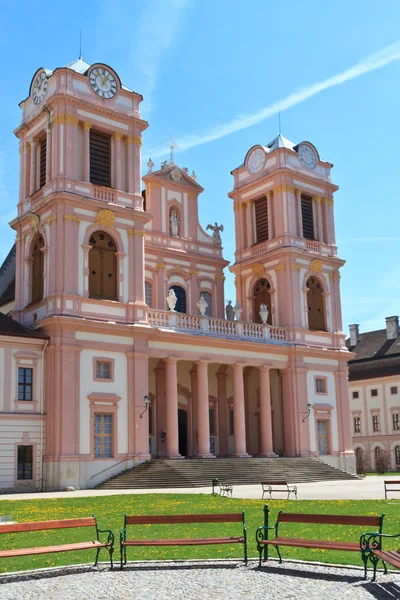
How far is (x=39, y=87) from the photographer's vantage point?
40.2 meters

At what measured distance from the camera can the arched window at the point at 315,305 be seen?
48.2 meters

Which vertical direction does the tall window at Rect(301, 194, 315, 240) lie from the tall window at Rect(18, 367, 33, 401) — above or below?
above

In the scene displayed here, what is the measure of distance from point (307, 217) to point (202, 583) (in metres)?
41.0

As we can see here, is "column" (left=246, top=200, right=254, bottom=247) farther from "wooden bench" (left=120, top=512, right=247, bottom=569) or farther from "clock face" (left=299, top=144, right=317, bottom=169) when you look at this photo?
"wooden bench" (left=120, top=512, right=247, bottom=569)

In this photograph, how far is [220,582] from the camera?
10.6 meters

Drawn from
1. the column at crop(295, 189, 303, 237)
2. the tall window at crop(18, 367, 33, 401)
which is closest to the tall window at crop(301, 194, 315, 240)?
the column at crop(295, 189, 303, 237)

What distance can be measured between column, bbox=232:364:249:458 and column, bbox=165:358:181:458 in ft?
14.9

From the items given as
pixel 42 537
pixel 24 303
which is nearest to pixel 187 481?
pixel 24 303

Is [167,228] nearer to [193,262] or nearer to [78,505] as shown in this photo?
[193,262]

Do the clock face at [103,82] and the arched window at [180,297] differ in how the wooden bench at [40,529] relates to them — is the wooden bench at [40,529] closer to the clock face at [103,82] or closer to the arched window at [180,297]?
the clock face at [103,82]

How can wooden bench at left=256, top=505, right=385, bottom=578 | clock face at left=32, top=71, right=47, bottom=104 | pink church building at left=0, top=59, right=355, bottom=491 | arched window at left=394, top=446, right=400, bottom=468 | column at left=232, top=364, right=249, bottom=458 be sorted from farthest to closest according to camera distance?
1. arched window at left=394, top=446, right=400, bottom=468
2. column at left=232, top=364, right=249, bottom=458
3. clock face at left=32, top=71, right=47, bottom=104
4. pink church building at left=0, top=59, right=355, bottom=491
5. wooden bench at left=256, top=505, right=385, bottom=578

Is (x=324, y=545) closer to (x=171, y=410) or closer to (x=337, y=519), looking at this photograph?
(x=337, y=519)

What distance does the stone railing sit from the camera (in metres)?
40.2

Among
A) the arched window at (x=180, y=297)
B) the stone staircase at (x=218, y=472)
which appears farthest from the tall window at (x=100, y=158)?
the stone staircase at (x=218, y=472)
